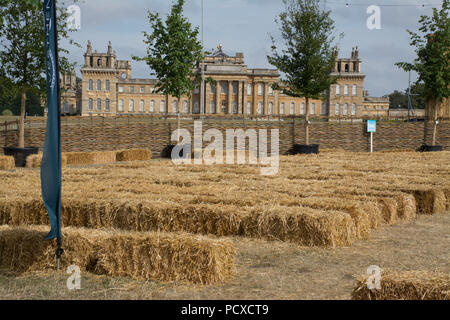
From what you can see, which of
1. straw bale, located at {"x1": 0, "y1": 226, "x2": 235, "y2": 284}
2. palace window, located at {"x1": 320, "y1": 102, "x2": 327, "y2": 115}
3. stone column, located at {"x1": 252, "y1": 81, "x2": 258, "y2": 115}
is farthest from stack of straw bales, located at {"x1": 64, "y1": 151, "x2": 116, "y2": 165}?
palace window, located at {"x1": 320, "y1": 102, "x2": 327, "y2": 115}

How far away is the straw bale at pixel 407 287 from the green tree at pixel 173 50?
22300mm

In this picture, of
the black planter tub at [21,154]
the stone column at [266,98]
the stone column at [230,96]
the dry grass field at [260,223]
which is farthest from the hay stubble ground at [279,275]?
the stone column at [266,98]

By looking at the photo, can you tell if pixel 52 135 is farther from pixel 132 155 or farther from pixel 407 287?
pixel 132 155

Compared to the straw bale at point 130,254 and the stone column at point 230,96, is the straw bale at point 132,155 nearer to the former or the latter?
the straw bale at point 130,254

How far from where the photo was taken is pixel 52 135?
524 cm

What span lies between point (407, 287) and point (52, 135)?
3827 mm

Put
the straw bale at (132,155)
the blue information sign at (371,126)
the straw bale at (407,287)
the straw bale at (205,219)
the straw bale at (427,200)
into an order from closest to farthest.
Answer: the straw bale at (407,287) < the straw bale at (205,219) < the straw bale at (427,200) < the straw bale at (132,155) < the blue information sign at (371,126)

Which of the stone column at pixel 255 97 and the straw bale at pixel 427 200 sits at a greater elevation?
the stone column at pixel 255 97

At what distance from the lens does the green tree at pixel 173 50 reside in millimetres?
25500

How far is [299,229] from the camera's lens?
22.4 feet

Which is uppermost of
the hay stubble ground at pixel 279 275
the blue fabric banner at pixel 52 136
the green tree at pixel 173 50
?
the green tree at pixel 173 50

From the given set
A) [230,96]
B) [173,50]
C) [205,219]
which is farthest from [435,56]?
[230,96]
